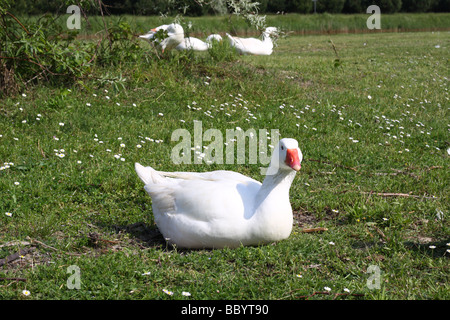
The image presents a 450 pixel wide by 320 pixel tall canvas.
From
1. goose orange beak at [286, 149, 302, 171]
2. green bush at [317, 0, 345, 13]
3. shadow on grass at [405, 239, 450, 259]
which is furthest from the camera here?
green bush at [317, 0, 345, 13]

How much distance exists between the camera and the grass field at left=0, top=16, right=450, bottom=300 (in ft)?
9.55

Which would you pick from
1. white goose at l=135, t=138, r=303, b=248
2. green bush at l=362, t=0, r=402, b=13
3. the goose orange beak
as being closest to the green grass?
green bush at l=362, t=0, r=402, b=13

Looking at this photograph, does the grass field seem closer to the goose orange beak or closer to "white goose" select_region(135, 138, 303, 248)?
"white goose" select_region(135, 138, 303, 248)

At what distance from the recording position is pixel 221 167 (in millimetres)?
4816

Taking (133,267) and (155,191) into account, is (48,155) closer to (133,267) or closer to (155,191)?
(155,191)

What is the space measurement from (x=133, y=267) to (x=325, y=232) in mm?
1425

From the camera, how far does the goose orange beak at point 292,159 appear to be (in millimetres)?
3100

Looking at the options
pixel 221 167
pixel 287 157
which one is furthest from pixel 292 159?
pixel 221 167

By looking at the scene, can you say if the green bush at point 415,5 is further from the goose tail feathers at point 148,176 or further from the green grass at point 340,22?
the goose tail feathers at point 148,176

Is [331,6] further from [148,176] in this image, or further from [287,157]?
[287,157]

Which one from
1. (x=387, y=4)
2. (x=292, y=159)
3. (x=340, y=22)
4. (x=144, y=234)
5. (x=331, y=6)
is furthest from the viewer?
(x=331, y=6)

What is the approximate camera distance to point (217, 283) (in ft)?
9.46

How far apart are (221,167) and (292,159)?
5.82ft

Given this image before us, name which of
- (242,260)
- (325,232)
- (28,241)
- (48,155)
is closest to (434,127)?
(325,232)
